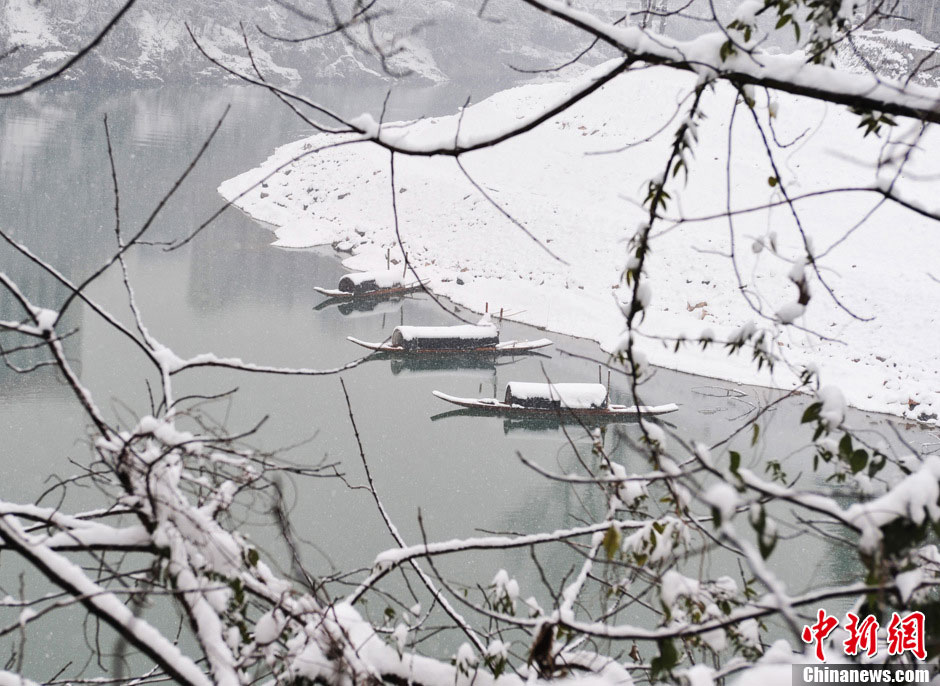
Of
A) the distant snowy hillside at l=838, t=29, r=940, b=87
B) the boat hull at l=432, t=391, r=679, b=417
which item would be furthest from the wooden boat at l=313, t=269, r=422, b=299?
the distant snowy hillside at l=838, t=29, r=940, b=87

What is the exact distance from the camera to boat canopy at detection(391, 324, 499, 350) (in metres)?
14.1

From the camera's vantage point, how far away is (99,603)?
1.66 m

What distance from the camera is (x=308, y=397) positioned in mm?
11648

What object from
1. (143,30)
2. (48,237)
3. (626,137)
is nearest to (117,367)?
(48,237)

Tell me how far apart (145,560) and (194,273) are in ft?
36.0

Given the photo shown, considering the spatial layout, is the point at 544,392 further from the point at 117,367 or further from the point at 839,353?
the point at 839,353

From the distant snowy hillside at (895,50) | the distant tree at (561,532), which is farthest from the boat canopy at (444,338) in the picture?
the distant snowy hillside at (895,50)

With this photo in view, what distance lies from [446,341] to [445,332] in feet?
0.62

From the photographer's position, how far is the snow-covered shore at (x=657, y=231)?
16266mm

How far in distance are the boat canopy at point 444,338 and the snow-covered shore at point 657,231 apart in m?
3.00

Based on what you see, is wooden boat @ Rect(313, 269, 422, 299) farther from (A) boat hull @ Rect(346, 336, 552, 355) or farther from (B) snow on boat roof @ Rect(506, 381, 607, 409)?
(B) snow on boat roof @ Rect(506, 381, 607, 409)

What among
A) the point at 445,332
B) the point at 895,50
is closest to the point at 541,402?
the point at 445,332

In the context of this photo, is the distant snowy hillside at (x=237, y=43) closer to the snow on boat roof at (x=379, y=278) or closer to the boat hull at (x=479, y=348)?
the snow on boat roof at (x=379, y=278)

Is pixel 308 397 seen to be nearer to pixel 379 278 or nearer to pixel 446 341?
pixel 446 341
